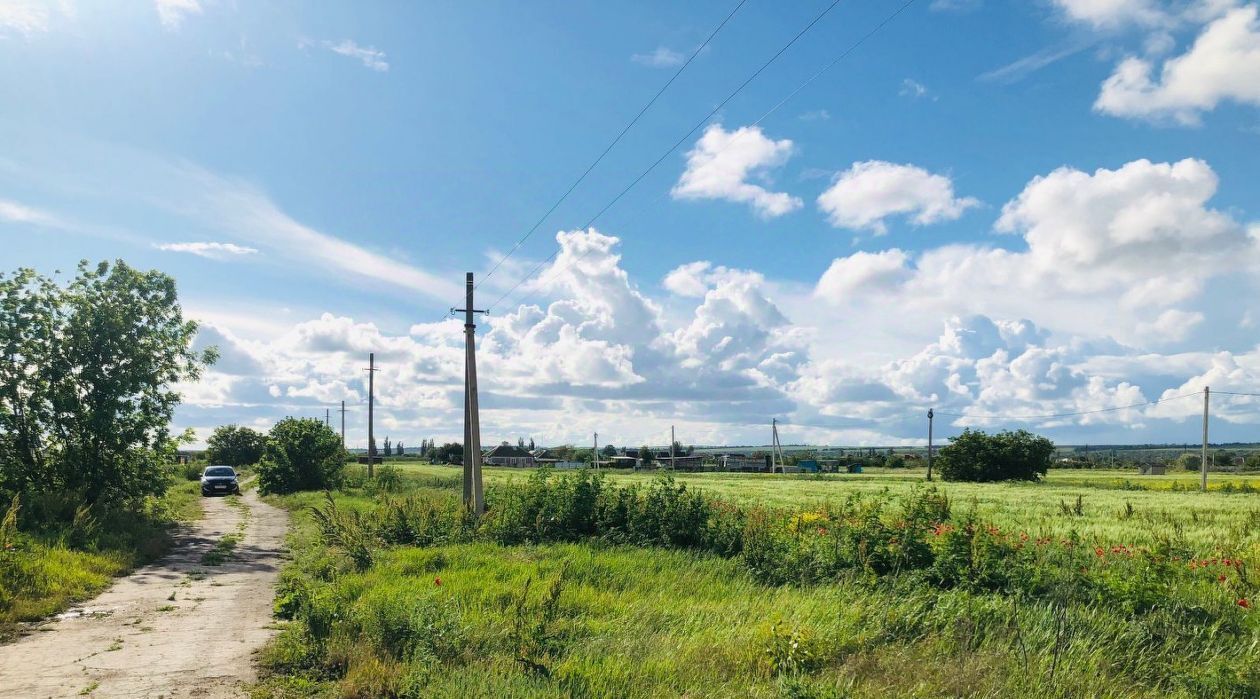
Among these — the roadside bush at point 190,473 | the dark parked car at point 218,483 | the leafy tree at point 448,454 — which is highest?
the dark parked car at point 218,483

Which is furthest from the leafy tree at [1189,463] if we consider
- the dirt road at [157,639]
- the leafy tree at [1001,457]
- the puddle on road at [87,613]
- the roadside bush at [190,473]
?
the puddle on road at [87,613]

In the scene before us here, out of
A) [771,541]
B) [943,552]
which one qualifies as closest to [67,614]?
[771,541]

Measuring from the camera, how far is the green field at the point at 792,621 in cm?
659

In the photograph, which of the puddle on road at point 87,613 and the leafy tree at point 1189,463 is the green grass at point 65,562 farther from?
the leafy tree at point 1189,463

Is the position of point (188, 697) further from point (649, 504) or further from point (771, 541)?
point (649, 504)

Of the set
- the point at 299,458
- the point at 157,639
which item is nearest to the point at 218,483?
the point at 299,458

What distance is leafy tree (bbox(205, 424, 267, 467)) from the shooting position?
4055 inches

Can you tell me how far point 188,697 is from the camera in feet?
22.7

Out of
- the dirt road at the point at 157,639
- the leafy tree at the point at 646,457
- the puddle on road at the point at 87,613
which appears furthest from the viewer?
the leafy tree at the point at 646,457

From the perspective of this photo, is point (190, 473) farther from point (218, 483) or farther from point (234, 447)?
point (234, 447)

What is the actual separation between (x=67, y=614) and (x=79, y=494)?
395 inches

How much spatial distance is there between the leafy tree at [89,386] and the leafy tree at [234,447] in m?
87.9

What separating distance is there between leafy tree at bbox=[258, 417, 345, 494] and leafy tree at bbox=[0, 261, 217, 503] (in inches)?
789

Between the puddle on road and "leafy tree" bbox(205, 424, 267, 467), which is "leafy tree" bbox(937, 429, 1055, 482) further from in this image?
"leafy tree" bbox(205, 424, 267, 467)
